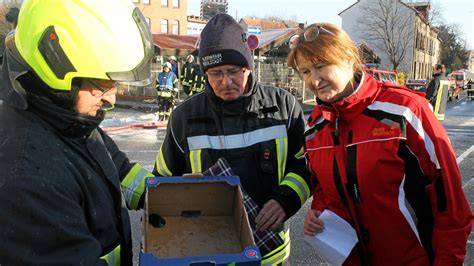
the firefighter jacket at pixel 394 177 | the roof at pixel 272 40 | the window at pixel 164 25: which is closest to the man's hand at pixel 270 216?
the firefighter jacket at pixel 394 177

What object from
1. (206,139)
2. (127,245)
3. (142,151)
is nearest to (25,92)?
(127,245)

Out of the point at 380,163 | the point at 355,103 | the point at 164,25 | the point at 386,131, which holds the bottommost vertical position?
the point at 380,163

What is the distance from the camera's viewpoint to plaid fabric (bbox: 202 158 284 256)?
196cm

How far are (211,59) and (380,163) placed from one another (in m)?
0.96

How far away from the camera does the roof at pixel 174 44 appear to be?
1661 centimetres

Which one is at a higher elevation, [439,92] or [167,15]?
[167,15]

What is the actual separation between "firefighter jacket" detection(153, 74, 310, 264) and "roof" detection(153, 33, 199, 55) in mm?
14201

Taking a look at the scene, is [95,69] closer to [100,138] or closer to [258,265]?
[100,138]

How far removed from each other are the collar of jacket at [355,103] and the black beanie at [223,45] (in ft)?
1.68

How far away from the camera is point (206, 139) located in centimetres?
216

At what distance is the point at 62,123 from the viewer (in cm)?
130

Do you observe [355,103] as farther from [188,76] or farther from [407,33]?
[407,33]

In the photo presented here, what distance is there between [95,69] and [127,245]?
68cm

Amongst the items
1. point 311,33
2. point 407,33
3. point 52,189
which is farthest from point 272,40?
point 407,33
